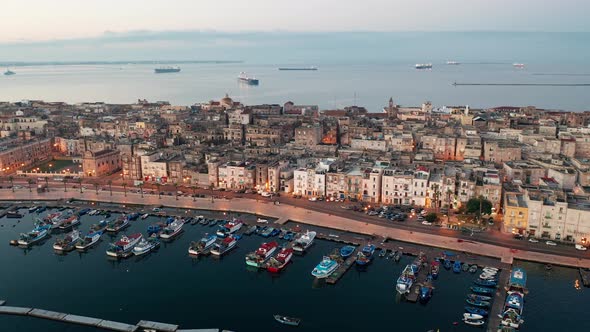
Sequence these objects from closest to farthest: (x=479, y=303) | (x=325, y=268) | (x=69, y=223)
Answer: (x=479, y=303) → (x=325, y=268) → (x=69, y=223)

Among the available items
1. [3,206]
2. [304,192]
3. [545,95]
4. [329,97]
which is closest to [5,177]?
[3,206]

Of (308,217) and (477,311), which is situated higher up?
(308,217)

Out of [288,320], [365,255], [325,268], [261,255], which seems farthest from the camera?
[261,255]

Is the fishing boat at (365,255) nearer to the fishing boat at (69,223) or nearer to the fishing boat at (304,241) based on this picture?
the fishing boat at (304,241)

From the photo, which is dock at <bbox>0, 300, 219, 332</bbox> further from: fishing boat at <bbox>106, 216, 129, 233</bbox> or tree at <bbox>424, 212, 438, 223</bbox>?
tree at <bbox>424, 212, 438, 223</bbox>

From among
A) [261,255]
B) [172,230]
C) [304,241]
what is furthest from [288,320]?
[172,230]

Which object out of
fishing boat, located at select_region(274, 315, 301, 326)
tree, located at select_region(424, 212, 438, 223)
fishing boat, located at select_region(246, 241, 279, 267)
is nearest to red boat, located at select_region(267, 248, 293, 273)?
fishing boat, located at select_region(246, 241, 279, 267)

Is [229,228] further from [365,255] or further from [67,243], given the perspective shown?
[67,243]
